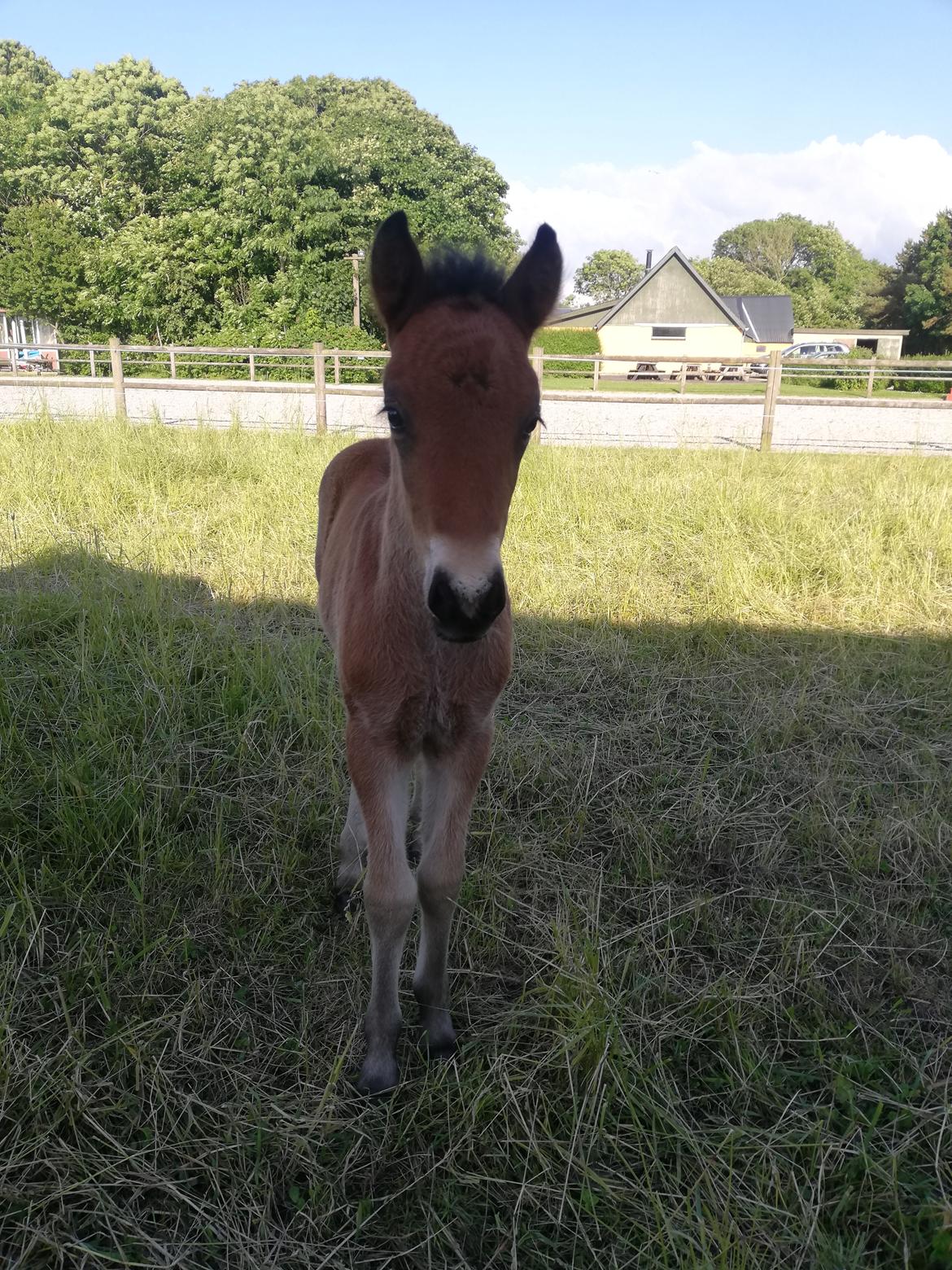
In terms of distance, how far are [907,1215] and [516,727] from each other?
7.39 feet

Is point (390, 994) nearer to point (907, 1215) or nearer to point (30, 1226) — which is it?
point (30, 1226)

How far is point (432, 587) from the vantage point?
1.46m

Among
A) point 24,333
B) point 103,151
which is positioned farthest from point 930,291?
point 24,333

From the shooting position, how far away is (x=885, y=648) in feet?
14.7

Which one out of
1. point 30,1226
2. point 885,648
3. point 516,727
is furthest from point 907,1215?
point 885,648

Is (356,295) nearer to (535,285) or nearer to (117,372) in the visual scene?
(117,372)

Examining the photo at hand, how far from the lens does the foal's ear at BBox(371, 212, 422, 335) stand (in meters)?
1.79

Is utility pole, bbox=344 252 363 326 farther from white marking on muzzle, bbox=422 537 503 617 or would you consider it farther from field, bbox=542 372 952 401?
white marking on muzzle, bbox=422 537 503 617

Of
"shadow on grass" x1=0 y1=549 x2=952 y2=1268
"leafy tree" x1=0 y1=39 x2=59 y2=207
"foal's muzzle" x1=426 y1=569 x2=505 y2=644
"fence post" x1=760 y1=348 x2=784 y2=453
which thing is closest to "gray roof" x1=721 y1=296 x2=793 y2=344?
"leafy tree" x1=0 y1=39 x2=59 y2=207

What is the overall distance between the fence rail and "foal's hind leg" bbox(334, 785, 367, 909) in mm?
1475

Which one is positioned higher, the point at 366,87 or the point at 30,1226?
the point at 366,87

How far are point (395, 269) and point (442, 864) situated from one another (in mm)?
1493

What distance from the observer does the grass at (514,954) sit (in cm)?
162

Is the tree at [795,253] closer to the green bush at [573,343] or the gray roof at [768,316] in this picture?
the gray roof at [768,316]
